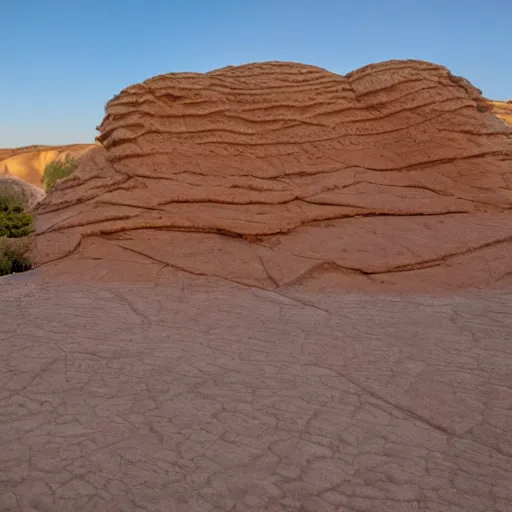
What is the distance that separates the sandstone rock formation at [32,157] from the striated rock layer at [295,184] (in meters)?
30.6

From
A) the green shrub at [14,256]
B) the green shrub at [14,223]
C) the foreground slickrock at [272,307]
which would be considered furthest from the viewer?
the green shrub at [14,223]

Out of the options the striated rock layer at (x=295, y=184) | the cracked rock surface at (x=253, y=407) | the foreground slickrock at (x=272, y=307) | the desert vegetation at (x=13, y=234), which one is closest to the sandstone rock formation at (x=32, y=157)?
the desert vegetation at (x=13, y=234)

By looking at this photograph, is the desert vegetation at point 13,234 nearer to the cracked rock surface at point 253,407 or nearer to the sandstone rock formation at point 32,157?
the cracked rock surface at point 253,407

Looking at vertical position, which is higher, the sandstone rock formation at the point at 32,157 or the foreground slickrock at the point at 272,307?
the sandstone rock formation at the point at 32,157

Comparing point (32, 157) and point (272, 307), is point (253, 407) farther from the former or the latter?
point (32, 157)

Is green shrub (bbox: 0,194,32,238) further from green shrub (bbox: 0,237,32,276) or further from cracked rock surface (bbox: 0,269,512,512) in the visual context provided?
cracked rock surface (bbox: 0,269,512,512)

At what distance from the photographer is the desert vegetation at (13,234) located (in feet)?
24.8

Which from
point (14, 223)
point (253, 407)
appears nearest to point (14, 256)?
point (14, 223)

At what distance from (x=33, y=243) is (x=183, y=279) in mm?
2248

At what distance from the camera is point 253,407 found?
3332mm

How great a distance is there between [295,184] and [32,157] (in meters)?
34.4

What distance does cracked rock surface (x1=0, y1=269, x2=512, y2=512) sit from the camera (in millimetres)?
2518

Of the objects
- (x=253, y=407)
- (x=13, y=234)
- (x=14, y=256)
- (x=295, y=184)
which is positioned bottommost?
(x=253, y=407)

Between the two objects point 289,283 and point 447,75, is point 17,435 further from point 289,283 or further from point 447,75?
point 447,75
